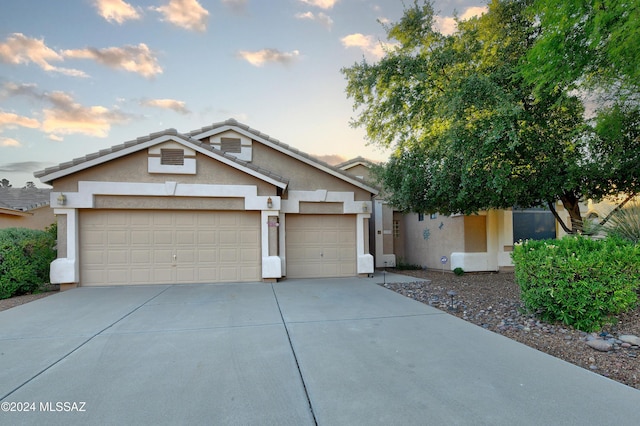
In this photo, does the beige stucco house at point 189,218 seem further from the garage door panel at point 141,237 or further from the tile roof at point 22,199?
the tile roof at point 22,199

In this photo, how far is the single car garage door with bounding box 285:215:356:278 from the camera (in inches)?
421

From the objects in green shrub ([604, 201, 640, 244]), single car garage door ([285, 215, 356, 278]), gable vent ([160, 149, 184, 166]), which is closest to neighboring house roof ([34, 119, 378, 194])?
gable vent ([160, 149, 184, 166])

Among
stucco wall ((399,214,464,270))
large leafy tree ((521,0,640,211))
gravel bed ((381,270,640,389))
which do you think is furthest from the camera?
stucco wall ((399,214,464,270))

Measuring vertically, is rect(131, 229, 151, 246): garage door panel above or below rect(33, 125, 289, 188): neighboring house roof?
below

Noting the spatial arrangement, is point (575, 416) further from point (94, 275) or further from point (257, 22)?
point (257, 22)

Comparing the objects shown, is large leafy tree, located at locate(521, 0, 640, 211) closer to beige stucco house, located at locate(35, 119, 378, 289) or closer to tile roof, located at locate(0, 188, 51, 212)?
beige stucco house, located at locate(35, 119, 378, 289)

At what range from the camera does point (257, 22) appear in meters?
10.4

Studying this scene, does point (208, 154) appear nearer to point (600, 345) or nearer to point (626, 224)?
point (600, 345)

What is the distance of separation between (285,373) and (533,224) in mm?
12899

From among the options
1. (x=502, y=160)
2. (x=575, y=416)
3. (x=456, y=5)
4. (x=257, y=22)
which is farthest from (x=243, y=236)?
(x=456, y=5)

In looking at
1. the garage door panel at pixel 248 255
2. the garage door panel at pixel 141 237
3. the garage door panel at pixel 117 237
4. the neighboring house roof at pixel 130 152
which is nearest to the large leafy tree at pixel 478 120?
the neighboring house roof at pixel 130 152

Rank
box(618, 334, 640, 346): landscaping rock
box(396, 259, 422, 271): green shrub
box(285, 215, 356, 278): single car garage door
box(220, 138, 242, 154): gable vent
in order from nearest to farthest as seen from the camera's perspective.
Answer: box(618, 334, 640, 346): landscaping rock, box(285, 215, 356, 278): single car garage door, box(220, 138, 242, 154): gable vent, box(396, 259, 422, 271): green shrub

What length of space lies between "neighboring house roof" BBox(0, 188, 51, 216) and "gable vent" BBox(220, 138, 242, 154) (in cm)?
1104

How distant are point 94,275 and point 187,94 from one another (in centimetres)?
663
